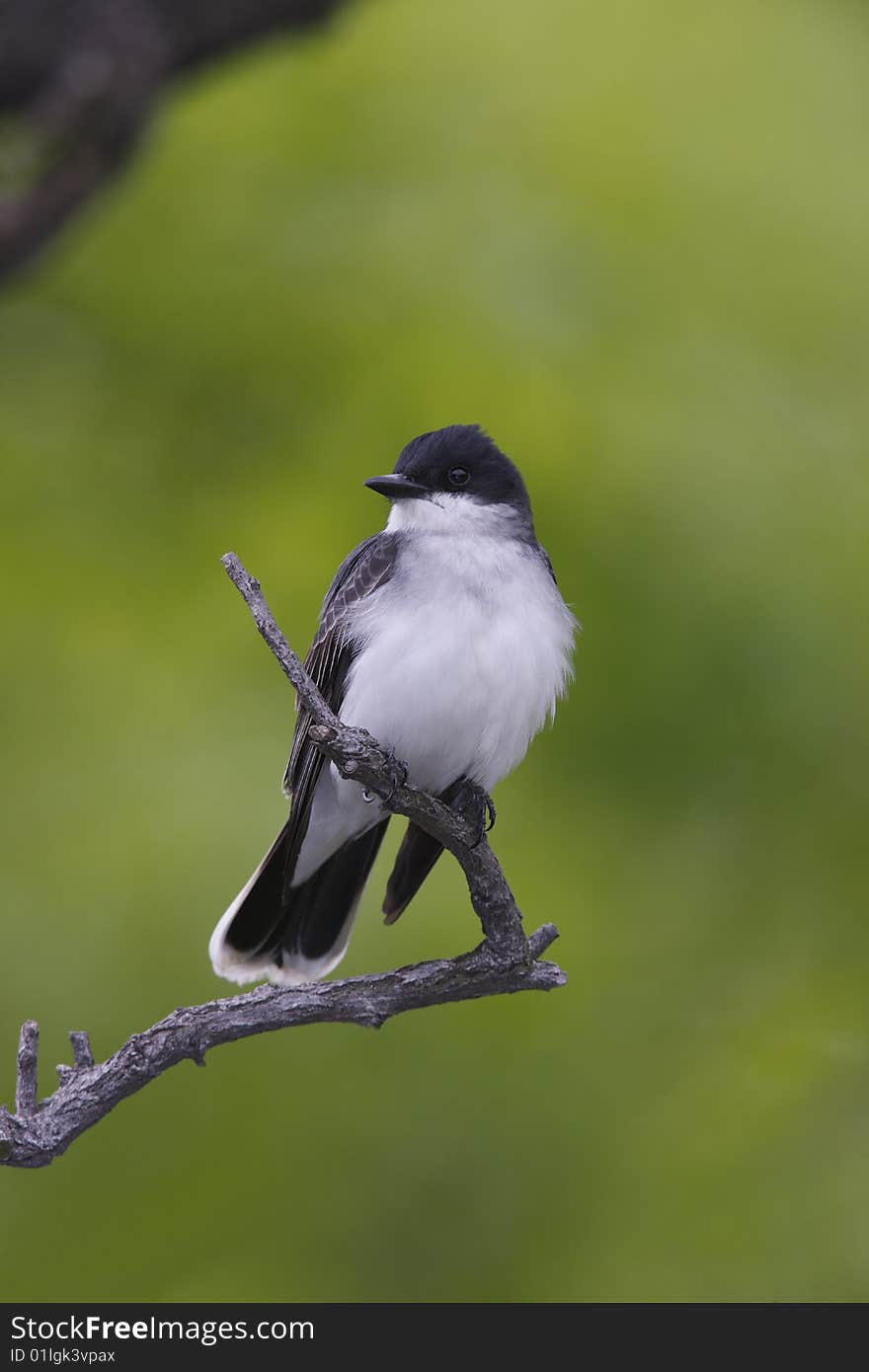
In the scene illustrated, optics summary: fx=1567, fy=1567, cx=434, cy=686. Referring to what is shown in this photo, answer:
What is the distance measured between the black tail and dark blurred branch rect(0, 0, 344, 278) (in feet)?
5.94

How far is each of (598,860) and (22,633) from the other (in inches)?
81.9

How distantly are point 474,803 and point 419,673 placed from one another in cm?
36

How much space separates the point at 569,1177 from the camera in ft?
16.7

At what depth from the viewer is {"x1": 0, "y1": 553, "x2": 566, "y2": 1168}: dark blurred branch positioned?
276cm

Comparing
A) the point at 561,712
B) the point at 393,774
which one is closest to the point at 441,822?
the point at 393,774

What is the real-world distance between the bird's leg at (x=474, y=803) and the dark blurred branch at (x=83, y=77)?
1.88 m

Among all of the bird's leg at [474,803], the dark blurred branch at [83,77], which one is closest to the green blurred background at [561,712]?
the dark blurred branch at [83,77]

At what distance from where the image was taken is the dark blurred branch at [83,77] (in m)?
4.26

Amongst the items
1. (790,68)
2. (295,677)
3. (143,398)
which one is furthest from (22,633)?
(790,68)

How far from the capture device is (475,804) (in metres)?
3.49

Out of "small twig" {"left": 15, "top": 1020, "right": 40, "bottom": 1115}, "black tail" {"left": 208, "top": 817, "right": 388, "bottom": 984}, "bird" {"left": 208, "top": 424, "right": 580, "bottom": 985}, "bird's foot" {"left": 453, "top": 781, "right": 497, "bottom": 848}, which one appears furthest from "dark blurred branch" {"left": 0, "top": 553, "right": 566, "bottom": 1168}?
"black tail" {"left": 208, "top": 817, "right": 388, "bottom": 984}

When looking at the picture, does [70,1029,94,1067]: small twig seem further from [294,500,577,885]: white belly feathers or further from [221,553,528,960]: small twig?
[294,500,577,885]: white belly feathers

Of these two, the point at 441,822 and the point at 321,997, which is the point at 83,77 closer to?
the point at 441,822

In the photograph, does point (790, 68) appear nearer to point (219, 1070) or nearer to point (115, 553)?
point (115, 553)
